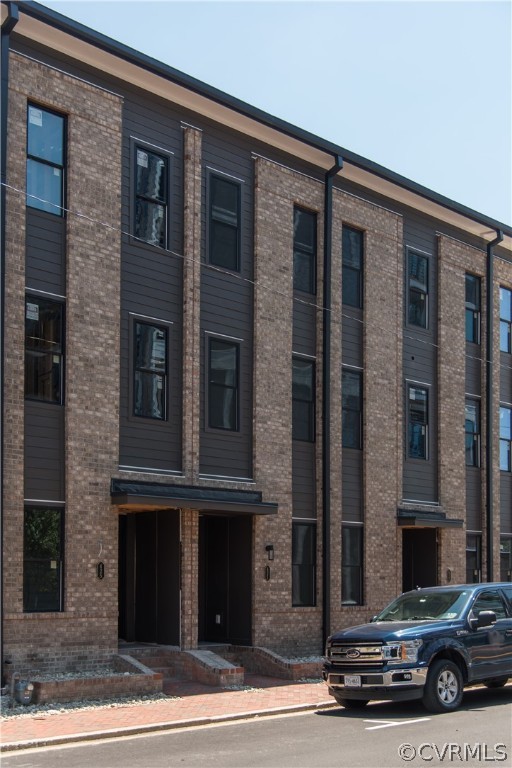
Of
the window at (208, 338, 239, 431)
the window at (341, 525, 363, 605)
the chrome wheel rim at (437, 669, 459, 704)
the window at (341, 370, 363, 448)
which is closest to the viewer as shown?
the chrome wheel rim at (437, 669, 459, 704)

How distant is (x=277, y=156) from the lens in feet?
74.1

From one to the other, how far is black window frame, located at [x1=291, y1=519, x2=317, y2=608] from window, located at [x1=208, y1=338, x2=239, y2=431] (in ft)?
8.84

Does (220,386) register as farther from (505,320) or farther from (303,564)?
(505,320)

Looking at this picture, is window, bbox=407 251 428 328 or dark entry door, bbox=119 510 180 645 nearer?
dark entry door, bbox=119 510 180 645

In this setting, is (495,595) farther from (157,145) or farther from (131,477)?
(157,145)

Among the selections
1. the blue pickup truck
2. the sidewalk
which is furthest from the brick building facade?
the blue pickup truck

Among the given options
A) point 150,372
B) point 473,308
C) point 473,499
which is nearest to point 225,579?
point 150,372

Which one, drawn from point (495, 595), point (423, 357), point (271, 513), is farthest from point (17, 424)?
point (423, 357)

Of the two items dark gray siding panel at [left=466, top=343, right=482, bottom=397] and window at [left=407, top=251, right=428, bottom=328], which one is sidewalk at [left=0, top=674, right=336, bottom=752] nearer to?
window at [left=407, top=251, right=428, bottom=328]

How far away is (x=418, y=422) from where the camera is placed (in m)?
26.0

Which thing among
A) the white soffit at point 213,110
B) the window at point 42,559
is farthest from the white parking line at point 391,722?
the white soffit at point 213,110

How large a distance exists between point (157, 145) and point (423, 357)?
29.9ft

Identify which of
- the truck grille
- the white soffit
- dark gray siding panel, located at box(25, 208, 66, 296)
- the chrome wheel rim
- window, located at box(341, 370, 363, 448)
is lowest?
the chrome wheel rim

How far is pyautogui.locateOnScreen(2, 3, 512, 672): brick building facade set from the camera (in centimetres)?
1766
